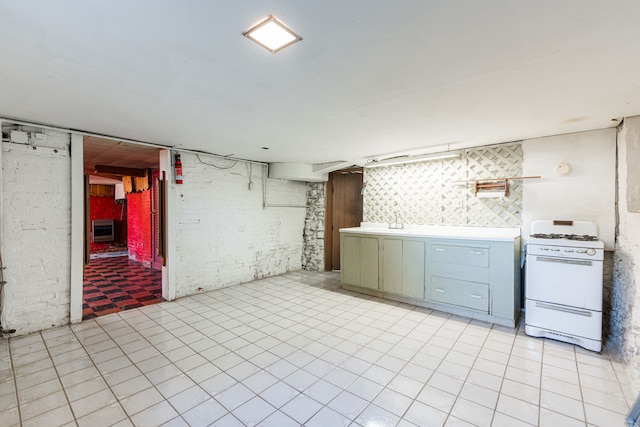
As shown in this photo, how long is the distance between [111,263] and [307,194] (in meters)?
5.12

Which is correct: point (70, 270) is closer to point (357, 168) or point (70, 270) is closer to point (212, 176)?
point (212, 176)

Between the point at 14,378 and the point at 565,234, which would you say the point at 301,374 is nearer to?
the point at 14,378

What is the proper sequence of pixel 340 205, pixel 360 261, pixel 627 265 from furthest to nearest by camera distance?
pixel 340 205 → pixel 360 261 → pixel 627 265

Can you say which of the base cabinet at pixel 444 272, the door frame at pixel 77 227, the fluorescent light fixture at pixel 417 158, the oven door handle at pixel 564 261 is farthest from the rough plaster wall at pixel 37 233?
the oven door handle at pixel 564 261

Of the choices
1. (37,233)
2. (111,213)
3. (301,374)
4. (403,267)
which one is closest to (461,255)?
(403,267)

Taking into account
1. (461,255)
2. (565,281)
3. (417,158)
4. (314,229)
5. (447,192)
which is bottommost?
(565,281)

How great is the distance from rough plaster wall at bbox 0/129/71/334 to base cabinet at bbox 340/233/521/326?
12.3 feet

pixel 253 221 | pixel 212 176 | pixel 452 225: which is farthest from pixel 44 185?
pixel 452 225

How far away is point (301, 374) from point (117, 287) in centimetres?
417

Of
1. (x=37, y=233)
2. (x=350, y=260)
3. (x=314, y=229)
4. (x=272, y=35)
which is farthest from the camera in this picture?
(x=314, y=229)

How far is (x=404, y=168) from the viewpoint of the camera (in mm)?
4805

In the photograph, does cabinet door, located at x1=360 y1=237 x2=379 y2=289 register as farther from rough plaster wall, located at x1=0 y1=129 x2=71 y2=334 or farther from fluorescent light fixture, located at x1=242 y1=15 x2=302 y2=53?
rough plaster wall, located at x1=0 y1=129 x2=71 y2=334

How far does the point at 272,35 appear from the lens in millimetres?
1483

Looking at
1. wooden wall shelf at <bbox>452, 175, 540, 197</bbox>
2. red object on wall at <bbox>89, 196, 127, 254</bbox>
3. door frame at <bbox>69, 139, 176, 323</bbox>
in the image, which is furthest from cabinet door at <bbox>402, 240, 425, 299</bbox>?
red object on wall at <bbox>89, 196, 127, 254</bbox>
